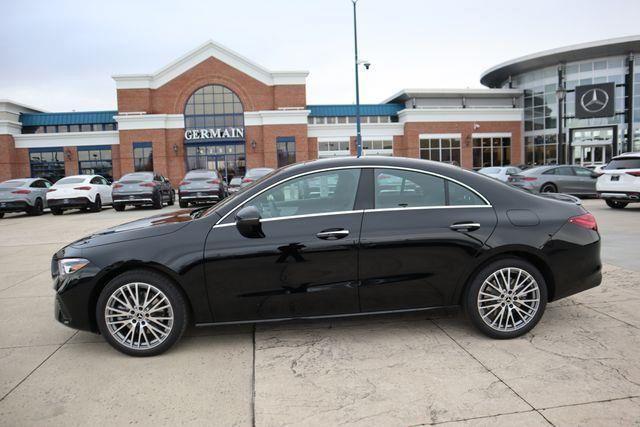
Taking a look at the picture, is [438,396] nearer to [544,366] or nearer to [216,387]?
[544,366]

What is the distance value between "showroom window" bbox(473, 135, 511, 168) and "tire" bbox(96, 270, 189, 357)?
132ft

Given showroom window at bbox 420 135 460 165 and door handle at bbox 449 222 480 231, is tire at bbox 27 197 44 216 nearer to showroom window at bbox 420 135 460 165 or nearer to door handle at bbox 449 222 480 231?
door handle at bbox 449 222 480 231

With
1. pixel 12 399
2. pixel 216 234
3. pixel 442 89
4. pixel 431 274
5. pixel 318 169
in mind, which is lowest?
pixel 12 399

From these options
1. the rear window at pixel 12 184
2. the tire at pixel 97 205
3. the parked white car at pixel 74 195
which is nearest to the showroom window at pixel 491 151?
the tire at pixel 97 205

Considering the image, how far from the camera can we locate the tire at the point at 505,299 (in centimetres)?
378

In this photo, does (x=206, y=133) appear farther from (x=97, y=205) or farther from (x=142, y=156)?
(x=97, y=205)

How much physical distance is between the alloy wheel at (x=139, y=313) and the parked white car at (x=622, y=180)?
1329cm

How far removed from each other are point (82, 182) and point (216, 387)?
17.4m

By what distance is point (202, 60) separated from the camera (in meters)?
37.7

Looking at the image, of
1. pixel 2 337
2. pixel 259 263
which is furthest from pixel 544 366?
→ pixel 2 337

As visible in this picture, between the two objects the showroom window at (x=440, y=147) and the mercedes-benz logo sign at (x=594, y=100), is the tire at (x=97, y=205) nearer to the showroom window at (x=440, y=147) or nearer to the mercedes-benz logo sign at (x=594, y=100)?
the showroom window at (x=440, y=147)

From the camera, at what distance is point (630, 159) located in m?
12.9

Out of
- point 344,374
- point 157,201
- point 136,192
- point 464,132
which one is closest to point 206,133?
point 157,201

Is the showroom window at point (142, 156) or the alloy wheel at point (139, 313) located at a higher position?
the showroom window at point (142, 156)
